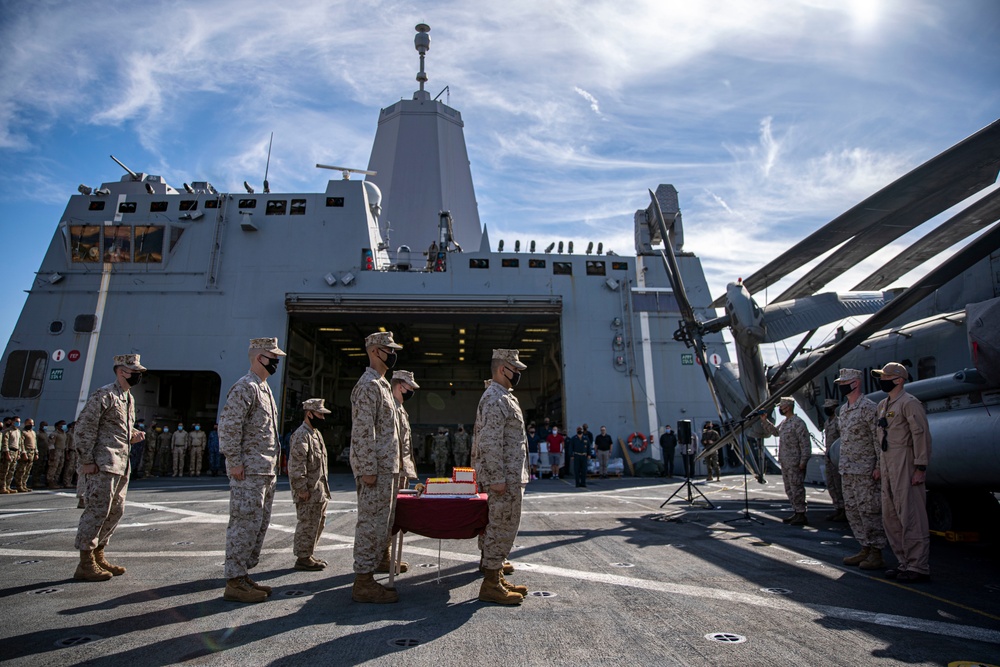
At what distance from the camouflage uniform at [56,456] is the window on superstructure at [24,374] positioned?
14.5ft

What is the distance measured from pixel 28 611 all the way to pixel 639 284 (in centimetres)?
1949

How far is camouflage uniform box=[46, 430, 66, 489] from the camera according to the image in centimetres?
1452

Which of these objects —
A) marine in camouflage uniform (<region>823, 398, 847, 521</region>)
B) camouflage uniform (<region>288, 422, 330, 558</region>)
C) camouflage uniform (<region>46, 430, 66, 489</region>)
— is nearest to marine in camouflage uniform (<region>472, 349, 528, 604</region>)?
camouflage uniform (<region>288, 422, 330, 558</region>)

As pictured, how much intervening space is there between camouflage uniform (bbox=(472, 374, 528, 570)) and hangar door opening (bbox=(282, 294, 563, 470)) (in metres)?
14.8

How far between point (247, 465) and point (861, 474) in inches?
224

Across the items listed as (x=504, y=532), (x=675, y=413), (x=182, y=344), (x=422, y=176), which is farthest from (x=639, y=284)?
(x=504, y=532)

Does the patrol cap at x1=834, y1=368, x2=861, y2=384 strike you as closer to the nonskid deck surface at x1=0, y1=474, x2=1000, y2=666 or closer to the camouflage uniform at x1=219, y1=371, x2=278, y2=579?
the nonskid deck surface at x1=0, y1=474, x2=1000, y2=666

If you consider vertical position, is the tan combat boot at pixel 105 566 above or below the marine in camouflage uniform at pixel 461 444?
below

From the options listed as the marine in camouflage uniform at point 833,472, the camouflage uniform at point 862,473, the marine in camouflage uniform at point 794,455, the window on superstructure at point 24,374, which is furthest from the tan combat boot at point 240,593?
the window on superstructure at point 24,374

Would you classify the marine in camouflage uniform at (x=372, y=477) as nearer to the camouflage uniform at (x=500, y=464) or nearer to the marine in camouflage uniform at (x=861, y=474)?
the camouflage uniform at (x=500, y=464)

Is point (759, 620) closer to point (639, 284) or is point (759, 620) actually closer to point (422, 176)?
point (639, 284)

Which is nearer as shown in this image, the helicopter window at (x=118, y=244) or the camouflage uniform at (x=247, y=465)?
the camouflage uniform at (x=247, y=465)

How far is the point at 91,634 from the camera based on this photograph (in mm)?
3215

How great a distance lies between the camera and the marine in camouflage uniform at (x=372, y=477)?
4.04 metres
